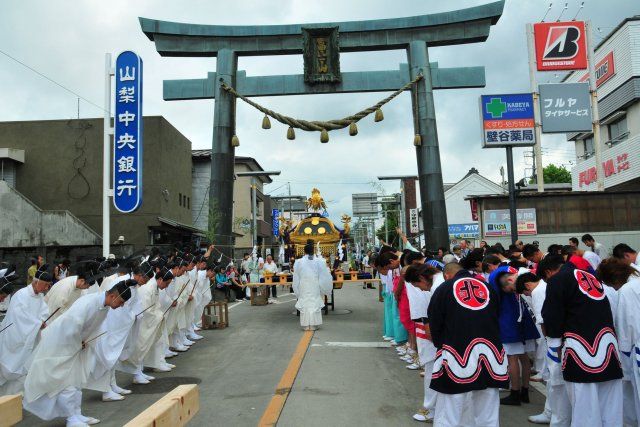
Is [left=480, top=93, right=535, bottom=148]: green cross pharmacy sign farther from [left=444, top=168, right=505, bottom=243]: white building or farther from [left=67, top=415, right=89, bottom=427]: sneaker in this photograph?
[left=444, top=168, right=505, bottom=243]: white building

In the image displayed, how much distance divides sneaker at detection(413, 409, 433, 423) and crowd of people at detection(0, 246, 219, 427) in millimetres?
3383

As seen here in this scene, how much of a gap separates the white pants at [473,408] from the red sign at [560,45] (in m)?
18.6

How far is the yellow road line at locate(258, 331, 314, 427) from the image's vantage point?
513cm

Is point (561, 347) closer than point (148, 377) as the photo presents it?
Yes

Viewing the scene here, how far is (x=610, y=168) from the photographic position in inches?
975


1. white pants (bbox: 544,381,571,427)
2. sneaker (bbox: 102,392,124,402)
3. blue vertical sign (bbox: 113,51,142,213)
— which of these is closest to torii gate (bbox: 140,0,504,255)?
blue vertical sign (bbox: 113,51,142,213)

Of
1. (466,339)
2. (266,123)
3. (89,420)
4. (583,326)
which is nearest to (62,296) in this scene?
(89,420)

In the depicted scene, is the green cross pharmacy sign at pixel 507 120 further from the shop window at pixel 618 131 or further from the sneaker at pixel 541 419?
the shop window at pixel 618 131

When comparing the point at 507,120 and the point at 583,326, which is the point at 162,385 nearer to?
the point at 583,326

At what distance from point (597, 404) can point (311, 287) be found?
7.57m

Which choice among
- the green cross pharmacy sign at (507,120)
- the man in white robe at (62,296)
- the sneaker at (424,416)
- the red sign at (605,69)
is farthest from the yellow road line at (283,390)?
the red sign at (605,69)

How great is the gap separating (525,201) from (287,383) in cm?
1551

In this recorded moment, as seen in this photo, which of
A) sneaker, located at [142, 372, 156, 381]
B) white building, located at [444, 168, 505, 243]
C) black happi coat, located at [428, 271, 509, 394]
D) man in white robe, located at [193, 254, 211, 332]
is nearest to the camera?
black happi coat, located at [428, 271, 509, 394]

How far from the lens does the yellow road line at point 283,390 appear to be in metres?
5.13
